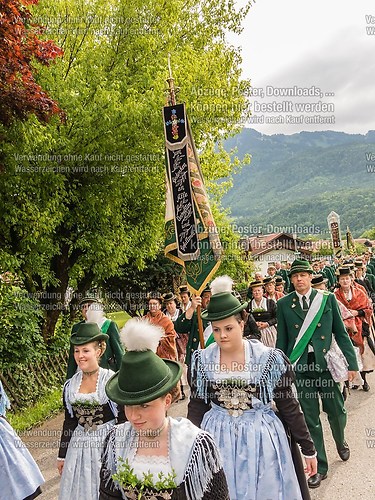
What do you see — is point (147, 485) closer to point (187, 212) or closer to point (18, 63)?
point (187, 212)

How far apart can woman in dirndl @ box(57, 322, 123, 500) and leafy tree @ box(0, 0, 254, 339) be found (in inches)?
210

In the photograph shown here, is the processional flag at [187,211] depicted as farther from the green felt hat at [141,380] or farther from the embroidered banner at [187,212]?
the green felt hat at [141,380]

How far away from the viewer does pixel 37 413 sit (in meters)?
8.55

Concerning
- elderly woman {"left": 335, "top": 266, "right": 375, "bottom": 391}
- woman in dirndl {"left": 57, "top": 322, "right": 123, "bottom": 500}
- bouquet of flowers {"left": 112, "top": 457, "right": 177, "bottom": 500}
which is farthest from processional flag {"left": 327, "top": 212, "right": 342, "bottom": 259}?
bouquet of flowers {"left": 112, "top": 457, "right": 177, "bottom": 500}

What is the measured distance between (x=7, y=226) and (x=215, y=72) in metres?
7.49

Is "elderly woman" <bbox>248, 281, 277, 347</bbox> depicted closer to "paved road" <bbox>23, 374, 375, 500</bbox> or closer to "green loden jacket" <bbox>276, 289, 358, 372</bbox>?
"paved road" <bbox>23, 374, 375, 500</bbox>

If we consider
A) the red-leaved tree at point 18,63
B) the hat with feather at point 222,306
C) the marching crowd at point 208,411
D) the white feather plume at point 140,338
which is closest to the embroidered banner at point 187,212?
the marching crowd at point 208,411

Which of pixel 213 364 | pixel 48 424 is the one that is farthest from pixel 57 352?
pixel 213 364

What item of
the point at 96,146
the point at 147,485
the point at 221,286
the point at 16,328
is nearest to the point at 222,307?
the point at 221,286

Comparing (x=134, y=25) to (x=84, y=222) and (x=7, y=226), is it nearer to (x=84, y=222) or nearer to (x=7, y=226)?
(x=84, y=222)

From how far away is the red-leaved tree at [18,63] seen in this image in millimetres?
6488

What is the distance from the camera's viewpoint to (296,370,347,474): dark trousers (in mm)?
5414

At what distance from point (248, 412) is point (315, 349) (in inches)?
90.9

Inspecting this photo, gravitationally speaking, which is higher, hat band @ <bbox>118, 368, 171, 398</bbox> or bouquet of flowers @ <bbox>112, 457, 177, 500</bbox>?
hat band @ <bbox>118, 368, 171, 398</bbox>
